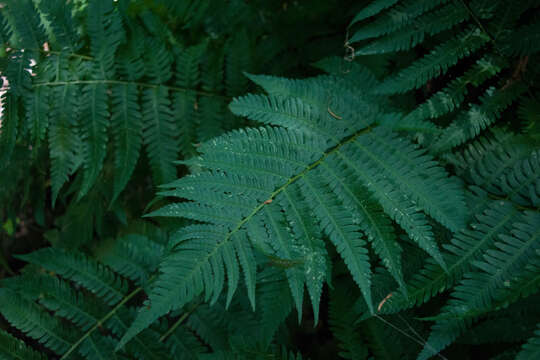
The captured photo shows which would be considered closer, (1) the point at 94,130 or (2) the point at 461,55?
(2) the point at 461,55

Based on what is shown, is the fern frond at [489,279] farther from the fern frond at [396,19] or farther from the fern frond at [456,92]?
the fern frond at [396,19]

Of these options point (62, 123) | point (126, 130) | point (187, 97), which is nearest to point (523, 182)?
point (187, 97)

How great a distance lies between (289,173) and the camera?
1.52 meters

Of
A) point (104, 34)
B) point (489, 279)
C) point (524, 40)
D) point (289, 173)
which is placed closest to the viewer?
point (489, 279)

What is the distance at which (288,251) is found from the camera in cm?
137

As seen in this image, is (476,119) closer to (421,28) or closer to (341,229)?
(421,28)

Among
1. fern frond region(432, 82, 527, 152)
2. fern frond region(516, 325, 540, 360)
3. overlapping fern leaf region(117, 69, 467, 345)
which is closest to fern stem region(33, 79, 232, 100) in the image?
overlapping fern leaf region(117, 69, 467, 345)

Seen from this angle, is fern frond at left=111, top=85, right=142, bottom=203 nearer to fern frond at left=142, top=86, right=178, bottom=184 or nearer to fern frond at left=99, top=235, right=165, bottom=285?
fern frond at left=142, top=86, right=178, bottom=184

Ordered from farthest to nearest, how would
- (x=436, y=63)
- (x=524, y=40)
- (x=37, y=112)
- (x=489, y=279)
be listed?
(x=37, y=112) < (x=436, y=63) < (x=524, y=40) < (x=489, y=279)

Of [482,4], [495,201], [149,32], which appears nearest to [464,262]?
[495,201]

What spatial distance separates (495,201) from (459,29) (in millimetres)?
926

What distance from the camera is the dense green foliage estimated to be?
140 cm

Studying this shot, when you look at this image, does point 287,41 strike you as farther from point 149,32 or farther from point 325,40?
point 149,32

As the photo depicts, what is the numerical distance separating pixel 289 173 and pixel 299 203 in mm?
130
